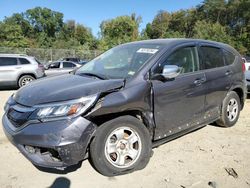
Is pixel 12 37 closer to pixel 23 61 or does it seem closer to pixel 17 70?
pixel 23 61

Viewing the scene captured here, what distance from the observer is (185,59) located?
486 cm

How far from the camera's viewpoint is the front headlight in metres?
3.55

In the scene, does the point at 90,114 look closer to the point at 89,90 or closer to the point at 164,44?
the point at 89,90

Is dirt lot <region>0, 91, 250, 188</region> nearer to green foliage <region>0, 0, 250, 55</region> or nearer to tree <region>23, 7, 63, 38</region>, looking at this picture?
green foliage <region>0, 0, 250, 55</region>

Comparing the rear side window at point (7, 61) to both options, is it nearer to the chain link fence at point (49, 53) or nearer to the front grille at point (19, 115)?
the front grille at point (19, 115)

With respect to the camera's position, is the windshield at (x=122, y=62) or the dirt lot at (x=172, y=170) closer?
the dirt lot at (x=172, y=170)

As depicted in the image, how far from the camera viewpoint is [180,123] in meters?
4.62

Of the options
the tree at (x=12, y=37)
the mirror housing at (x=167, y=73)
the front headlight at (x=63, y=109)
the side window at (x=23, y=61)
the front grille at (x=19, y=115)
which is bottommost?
the front grille at (x=19, y=115)

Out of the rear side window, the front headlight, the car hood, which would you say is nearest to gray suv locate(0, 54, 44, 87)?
the rear side window

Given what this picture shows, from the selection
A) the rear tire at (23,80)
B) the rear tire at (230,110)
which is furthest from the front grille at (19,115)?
the rear tire at (23,80)

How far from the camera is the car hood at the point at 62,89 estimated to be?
3691mm

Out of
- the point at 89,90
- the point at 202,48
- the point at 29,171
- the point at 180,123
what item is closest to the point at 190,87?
the point at 180,123

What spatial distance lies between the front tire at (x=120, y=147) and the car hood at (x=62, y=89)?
431mm

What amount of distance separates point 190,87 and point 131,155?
141cm
